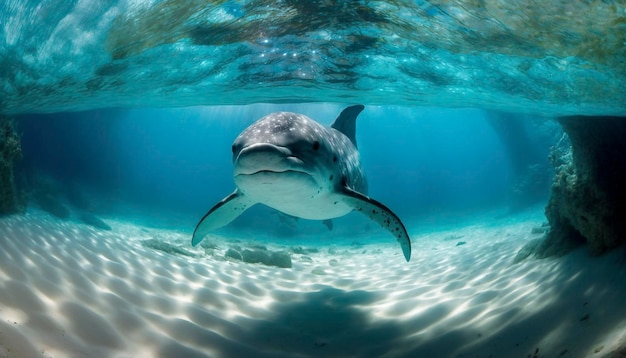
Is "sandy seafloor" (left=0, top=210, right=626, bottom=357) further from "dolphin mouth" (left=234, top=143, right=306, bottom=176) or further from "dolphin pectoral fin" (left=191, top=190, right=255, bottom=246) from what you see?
"dolphin mouth" (left=234, top=143, right=306, bottom=176)

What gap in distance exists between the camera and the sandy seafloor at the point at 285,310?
3.07 meters

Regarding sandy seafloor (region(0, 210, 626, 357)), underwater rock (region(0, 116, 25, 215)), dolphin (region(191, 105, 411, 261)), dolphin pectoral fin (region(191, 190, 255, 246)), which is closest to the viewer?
sandy seafloor (region(0, 210, 626, 357))

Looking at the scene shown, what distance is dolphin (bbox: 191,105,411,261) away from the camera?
3637 mm

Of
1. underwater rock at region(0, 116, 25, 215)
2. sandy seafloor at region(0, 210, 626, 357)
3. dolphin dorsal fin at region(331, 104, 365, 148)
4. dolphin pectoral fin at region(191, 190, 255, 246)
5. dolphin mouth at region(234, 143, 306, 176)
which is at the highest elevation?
underwater rock at region(0, 116, 25, 215)

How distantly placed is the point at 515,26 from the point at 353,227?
926 inches

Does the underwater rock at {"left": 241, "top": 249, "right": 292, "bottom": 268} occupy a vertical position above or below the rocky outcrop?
above

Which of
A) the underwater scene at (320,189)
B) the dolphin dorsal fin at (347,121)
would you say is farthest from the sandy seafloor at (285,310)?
the dolphin dorsal fin at (347,121)

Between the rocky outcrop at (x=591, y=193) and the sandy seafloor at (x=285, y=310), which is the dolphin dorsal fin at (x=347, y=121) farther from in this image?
the rocky outcrop at (x=591, y=193)

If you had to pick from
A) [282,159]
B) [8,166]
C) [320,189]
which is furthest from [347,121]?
[8,166]

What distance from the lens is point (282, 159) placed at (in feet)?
11.8

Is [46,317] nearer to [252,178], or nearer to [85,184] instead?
[252,178]

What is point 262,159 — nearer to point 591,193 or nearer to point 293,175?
point 293,175

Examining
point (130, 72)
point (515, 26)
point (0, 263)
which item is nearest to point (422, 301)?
point (515, 26)

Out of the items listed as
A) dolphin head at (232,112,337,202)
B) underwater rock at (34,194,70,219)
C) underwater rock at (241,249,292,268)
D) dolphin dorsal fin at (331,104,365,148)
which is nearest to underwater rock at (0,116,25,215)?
underwater rock at (34,194,70,219)
